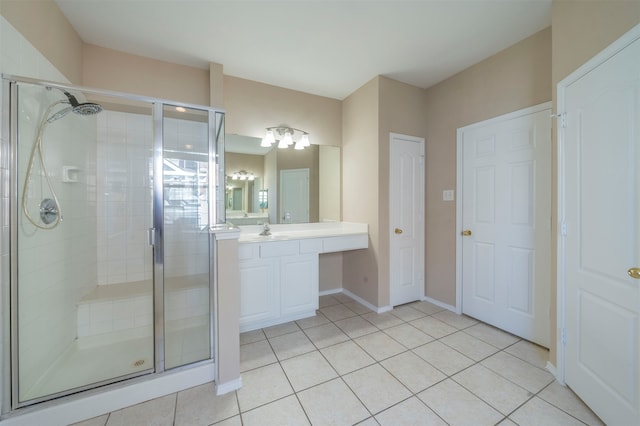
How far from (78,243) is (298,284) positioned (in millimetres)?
1936

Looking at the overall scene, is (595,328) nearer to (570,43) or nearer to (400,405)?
(400,405)

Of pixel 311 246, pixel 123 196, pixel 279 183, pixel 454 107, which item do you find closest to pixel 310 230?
pixel 311 246

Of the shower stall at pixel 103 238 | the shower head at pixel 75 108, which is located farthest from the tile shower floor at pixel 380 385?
the shower head at pixel 75 108

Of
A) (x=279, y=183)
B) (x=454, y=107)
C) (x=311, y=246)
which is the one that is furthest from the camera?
(x=279, y=183)

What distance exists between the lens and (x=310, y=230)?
10.5 feet

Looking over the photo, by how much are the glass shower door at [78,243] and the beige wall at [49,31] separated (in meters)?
0.28

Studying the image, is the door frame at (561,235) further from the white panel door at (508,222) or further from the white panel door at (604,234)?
the white panel door at (508,222)

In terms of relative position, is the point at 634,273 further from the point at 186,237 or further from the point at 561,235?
the point at 186,237

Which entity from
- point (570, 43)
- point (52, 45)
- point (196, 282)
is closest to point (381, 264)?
point (196, 282)

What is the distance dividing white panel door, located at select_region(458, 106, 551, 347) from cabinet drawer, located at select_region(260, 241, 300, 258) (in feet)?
6.04

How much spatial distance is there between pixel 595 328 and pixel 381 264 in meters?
1.64

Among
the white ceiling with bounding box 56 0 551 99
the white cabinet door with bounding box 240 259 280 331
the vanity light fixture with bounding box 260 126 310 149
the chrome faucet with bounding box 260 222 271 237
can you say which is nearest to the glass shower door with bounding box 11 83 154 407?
the white ceiling with bounding box 56 0 551 99

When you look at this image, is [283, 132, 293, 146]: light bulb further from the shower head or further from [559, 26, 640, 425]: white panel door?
[559, 26, 640, 425]: white panel door

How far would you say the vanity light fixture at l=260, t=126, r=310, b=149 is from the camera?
9.45 ft
